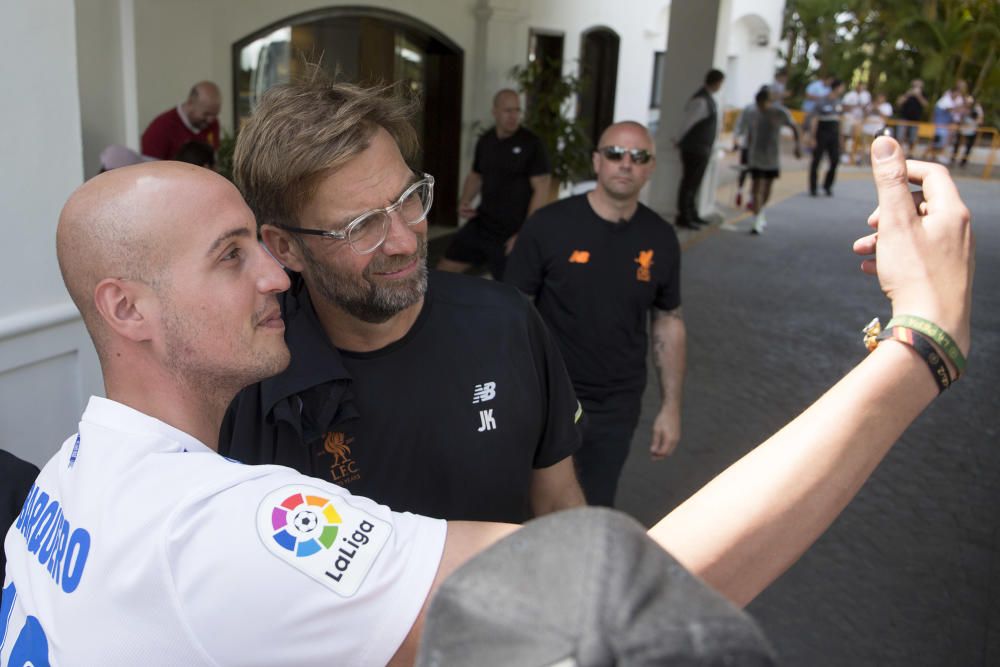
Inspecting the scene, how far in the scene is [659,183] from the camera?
12.5 m

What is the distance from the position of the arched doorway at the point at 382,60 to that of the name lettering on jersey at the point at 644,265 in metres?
4.61

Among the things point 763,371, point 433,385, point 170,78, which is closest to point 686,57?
point 763,371

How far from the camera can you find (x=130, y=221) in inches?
54.3

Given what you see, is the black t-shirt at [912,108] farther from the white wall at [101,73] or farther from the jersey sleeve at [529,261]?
the jersey sleeve at [529,261]

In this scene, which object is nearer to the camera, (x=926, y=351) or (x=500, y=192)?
(x=926, y=351)

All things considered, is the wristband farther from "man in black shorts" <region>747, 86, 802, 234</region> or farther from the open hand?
"man in black shorts" <region>747, 86, 802, 234</region>

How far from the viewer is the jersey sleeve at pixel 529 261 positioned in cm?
370

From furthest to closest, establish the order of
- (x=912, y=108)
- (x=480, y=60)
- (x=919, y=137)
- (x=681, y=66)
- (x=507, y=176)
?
1. (x=919, y=137)
2. (x=912, y=108)
3. (x=681, y=66)
4. (x=480, y=60)
5. (x=507, y=176)

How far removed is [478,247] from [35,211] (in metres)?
3.78

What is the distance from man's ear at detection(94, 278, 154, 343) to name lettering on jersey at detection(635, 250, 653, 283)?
2482 mm

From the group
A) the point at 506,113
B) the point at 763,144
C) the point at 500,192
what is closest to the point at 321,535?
the point at 500,192

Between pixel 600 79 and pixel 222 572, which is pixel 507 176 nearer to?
pixel 222 572

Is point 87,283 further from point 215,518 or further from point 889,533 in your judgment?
point 889,533

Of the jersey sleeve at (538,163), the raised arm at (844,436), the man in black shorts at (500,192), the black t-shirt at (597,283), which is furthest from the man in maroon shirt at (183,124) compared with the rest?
the raised arm at (844,436)
